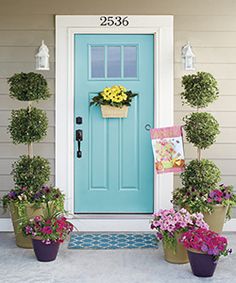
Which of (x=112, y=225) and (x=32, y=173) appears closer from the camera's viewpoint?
(x=32, y=173)

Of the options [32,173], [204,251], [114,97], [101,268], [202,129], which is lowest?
[101,268]

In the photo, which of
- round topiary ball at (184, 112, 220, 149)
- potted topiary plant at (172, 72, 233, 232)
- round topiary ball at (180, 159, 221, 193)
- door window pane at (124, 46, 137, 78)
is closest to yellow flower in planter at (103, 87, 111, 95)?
door window pane at (124, 46, 137, 78)

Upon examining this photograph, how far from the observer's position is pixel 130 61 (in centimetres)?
566

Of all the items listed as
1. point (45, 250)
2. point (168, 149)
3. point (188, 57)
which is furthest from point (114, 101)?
point (45, 250)

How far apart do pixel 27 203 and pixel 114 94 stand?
1390mm

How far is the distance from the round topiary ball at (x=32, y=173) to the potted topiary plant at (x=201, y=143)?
1.25 meters

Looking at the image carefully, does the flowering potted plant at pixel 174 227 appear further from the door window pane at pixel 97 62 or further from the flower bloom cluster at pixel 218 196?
the door window pane at pixel 97 62

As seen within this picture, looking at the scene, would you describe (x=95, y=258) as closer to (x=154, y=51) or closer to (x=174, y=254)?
(x=174, y=254)

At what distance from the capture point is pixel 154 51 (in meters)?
5.62

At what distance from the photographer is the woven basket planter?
18.2 feet

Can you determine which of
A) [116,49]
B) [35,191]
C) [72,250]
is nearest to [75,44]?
[116,49]

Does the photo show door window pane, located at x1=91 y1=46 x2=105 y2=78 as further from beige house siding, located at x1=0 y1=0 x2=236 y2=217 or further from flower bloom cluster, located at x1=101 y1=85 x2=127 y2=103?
beige house siding, located at x1=0 y1=0 x2=236 y2=217

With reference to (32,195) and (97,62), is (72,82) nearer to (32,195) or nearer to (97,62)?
(97,62)

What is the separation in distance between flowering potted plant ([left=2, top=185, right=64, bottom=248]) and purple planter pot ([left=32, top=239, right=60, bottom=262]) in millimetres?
389
